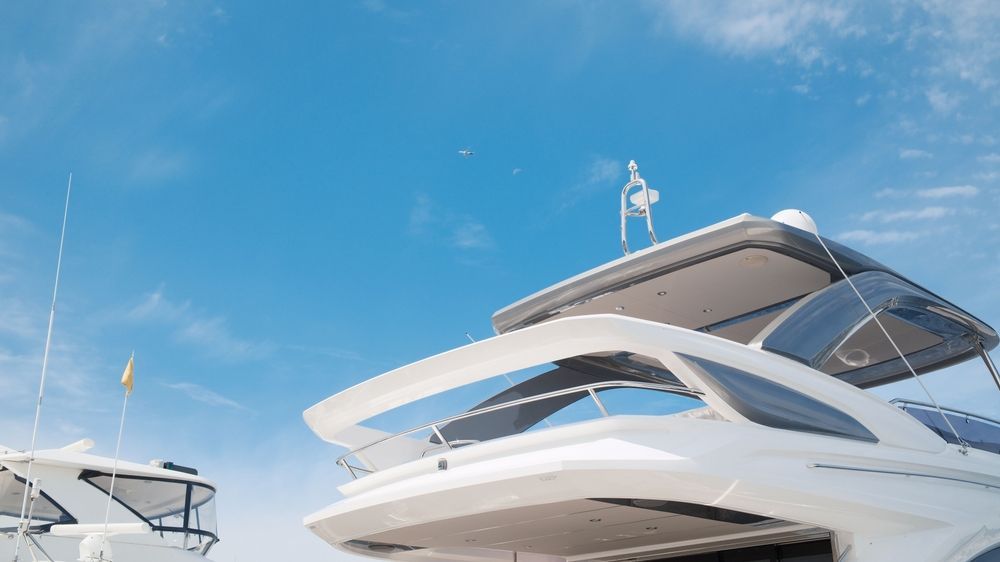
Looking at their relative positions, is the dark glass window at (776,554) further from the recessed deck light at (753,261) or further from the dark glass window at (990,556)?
the recessed deck light at (753,261)

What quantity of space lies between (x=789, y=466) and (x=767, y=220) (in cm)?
202

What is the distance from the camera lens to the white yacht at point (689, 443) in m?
4.90

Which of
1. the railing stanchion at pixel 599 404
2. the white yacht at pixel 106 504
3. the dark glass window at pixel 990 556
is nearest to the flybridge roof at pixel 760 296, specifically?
the railing stanchion at pixel 599 404

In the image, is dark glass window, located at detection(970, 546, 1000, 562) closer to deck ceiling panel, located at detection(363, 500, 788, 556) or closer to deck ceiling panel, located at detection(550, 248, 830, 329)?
deck ceiling panel, located at detection(363, 500, 788, 556)

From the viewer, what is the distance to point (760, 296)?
297 inches

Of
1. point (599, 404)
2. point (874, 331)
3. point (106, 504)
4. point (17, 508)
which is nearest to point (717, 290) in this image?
point (874, 331)

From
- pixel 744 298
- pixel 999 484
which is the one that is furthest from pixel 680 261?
pixel 999 484

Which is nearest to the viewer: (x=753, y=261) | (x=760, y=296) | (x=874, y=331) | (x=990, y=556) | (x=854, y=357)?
(x=990, y=556)

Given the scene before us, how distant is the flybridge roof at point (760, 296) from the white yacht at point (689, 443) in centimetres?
2

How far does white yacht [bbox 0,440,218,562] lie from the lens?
9805 millimetres

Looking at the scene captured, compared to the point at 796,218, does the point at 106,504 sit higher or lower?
lower

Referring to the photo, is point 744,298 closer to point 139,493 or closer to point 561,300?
point 561,300

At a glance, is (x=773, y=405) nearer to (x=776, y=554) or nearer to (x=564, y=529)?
(x=564, y=529)

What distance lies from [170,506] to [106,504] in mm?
817
